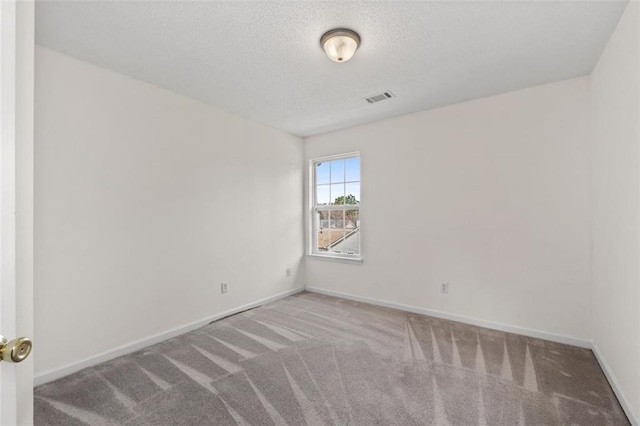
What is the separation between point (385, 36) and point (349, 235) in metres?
2.79

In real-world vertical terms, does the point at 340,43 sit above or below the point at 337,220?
above

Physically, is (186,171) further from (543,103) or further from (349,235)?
(543,103)

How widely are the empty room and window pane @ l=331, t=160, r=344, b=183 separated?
0.46 m

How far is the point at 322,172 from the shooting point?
15.4 ft

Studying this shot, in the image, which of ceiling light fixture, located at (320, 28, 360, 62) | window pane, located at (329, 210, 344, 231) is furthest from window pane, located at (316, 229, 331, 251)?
ceiling light fixture, located at (320, 28, 360, 62)

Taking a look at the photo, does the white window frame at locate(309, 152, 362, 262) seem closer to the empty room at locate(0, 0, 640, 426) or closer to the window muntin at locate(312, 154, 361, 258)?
the window muntin at locate(312, 154, 361, 258)

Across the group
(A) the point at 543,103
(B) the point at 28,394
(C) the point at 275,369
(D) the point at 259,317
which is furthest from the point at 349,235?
(B) the point at 28,394

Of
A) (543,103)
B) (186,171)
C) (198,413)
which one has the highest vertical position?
(543,103)

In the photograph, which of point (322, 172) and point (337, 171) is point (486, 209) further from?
point (322, 172)

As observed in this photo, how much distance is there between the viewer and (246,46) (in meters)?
2.19

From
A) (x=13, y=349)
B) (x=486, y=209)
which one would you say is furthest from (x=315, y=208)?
(x=13, y=349)

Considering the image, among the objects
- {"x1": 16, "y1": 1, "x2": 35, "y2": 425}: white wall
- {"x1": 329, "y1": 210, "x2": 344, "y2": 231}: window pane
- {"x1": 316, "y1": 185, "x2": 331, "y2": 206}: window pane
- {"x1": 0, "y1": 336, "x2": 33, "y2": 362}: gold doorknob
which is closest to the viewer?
{"x1": 0, "y1": 336, "x2": 33, "y2": 362}: gold doorknob

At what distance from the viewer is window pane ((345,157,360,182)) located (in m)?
4.23

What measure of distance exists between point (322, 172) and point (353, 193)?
0.71 metres
